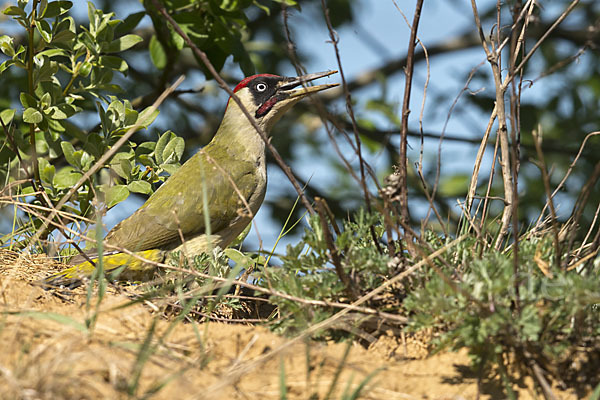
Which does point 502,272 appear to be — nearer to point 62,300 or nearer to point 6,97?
point 62,300

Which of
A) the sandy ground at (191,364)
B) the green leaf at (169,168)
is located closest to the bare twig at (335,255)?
the sandy ground at (191,364)

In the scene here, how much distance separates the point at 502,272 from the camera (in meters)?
2.37

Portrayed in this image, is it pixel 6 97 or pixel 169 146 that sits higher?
pixel 6 97

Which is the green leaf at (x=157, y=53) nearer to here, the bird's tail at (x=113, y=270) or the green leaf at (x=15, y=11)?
the green leaf at (x=15, y=11)

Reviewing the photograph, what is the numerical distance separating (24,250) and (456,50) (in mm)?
5349

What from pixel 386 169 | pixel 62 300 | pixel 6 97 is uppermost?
pixel 386 169

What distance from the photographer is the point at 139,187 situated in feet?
13.5

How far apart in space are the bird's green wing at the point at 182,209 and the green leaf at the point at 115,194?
29 centimetres

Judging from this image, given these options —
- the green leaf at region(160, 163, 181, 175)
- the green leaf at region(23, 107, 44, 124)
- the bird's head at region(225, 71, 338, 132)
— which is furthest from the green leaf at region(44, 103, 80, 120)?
the bird's head at region(225, 71, 338, 132)

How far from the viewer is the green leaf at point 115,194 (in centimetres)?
404

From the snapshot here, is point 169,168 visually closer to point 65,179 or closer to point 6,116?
point 65,179

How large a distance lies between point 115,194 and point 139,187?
15 centimetres

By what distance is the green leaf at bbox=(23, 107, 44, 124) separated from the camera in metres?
4.12

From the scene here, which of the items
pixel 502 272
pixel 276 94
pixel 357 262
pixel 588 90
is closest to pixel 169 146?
pixel 276 94
